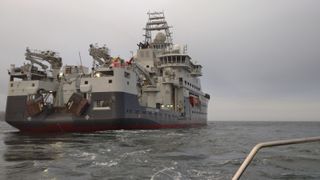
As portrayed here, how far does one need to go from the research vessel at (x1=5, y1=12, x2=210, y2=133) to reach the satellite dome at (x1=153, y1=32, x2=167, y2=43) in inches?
327

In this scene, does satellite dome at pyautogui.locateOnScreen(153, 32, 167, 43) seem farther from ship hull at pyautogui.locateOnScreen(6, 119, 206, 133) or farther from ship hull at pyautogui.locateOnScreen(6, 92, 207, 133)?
ship hull at pyautogui.locateOnScreen(6, 119, 206, 133)

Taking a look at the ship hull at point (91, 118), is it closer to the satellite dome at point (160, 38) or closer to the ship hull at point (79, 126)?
the ship hull at point (79, 126)

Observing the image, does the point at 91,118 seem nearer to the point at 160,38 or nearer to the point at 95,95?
the point at 95,95

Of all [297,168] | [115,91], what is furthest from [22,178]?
[115,91]

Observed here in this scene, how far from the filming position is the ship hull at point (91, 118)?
34.6 m

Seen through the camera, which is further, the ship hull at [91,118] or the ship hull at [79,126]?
the ship hull at [79,126]

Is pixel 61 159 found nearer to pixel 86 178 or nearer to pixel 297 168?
pixel 86 178

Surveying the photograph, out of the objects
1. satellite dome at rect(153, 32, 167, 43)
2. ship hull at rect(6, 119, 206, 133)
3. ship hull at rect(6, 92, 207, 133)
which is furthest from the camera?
satellite dome at rect(153, 32, 167, 43)

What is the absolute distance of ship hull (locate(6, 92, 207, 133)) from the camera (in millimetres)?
34625

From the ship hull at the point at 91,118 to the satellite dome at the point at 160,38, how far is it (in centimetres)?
2272

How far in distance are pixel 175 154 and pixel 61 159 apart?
17.7 feet

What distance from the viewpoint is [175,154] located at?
55.3 ft

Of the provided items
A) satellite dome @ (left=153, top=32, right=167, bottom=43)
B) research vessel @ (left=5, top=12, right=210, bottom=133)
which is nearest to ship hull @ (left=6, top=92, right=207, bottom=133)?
research vessel @ (left=5, top=12, right=210, bottom=133)

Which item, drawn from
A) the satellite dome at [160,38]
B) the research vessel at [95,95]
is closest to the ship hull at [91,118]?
the research vessel at [95,95]
